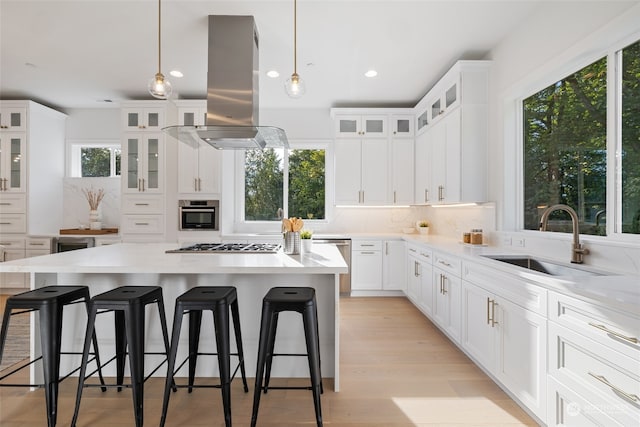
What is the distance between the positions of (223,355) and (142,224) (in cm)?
347

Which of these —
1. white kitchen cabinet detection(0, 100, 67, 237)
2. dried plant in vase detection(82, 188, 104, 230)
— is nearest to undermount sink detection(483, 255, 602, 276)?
dried plant in vase detection(82, 188, 104, 230)

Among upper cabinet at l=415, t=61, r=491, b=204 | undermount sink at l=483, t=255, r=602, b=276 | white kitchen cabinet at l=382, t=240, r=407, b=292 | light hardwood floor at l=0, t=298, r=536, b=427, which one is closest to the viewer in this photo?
light hardwood floor at l=0, t=298, r=536, b=427

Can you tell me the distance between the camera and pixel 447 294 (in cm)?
310

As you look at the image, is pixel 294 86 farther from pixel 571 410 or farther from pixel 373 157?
pixel 373 157

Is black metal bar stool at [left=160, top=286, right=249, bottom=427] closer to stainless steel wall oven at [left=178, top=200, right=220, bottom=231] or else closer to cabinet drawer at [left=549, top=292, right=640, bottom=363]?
cabinet drawer at [left=549, top=292, right=640, bottom=363]

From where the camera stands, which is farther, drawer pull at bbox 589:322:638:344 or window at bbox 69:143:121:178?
window at bbox 69:143:121:178

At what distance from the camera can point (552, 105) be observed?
273cm

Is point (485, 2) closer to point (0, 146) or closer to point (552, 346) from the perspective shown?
point (552, 346)

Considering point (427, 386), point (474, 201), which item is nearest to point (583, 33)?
point (474, 201)

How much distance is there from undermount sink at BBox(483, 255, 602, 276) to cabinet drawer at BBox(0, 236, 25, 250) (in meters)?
5.99

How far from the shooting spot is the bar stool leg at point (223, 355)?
177 cm

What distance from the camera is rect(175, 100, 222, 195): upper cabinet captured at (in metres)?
4.62

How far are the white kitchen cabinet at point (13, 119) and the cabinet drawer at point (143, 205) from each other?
1.85 m

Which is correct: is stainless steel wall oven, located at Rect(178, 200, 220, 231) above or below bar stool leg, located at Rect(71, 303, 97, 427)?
above
